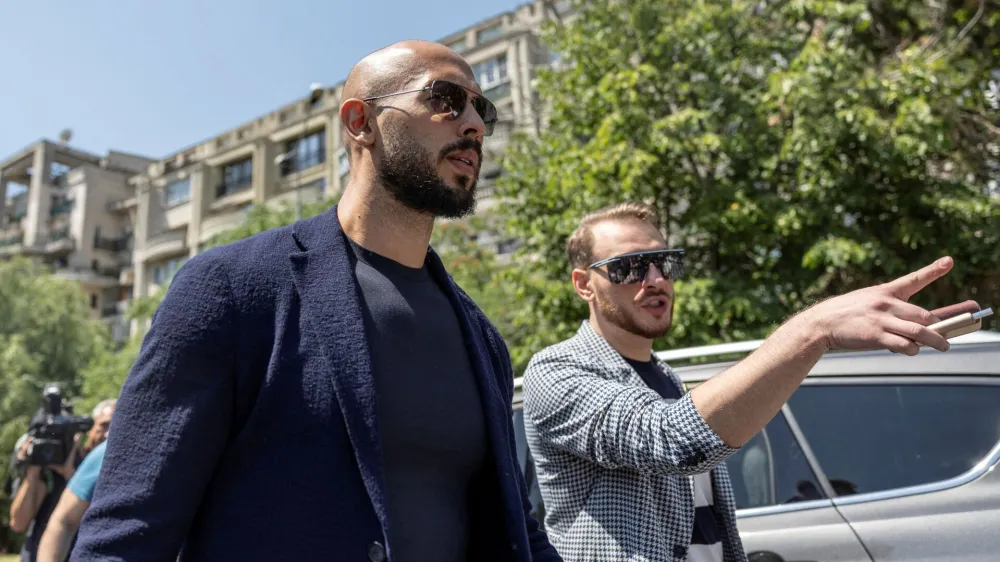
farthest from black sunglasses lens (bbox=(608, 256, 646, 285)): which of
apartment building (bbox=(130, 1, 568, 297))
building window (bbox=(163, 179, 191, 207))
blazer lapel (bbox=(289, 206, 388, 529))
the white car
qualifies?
building window (bbox=(163, 179, 191, 207))

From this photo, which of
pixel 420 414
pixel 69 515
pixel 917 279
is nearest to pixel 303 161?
pixel 69 515

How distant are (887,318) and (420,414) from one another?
849 millimetres

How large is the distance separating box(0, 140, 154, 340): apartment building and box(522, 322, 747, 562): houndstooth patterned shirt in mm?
52012

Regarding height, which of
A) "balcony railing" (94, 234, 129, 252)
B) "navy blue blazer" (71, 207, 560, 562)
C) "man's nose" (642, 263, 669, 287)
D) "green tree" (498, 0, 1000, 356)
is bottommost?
"navy blue blazer" (71, 207, 560, 562)

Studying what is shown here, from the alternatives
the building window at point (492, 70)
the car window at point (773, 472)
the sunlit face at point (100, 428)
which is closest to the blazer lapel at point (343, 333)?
the car window at point (773, 472)

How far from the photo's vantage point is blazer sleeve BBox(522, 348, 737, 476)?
161cm

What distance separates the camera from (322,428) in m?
1.38

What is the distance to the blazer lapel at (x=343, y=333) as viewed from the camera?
4.48 ft

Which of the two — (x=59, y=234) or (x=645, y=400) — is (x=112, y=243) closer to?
(x=59, y=234)

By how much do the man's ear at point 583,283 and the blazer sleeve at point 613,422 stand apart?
0.45 metres

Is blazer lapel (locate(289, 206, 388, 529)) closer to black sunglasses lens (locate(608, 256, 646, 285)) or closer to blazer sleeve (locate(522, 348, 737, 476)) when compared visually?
blazer sleeve (locate(522, 348, 737, 476))

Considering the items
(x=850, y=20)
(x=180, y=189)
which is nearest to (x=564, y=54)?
(x=850, y=20)

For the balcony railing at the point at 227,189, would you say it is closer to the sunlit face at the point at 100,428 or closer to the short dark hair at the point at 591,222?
the sunlit face at the point at 100,428

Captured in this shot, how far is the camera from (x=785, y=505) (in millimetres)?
2939
